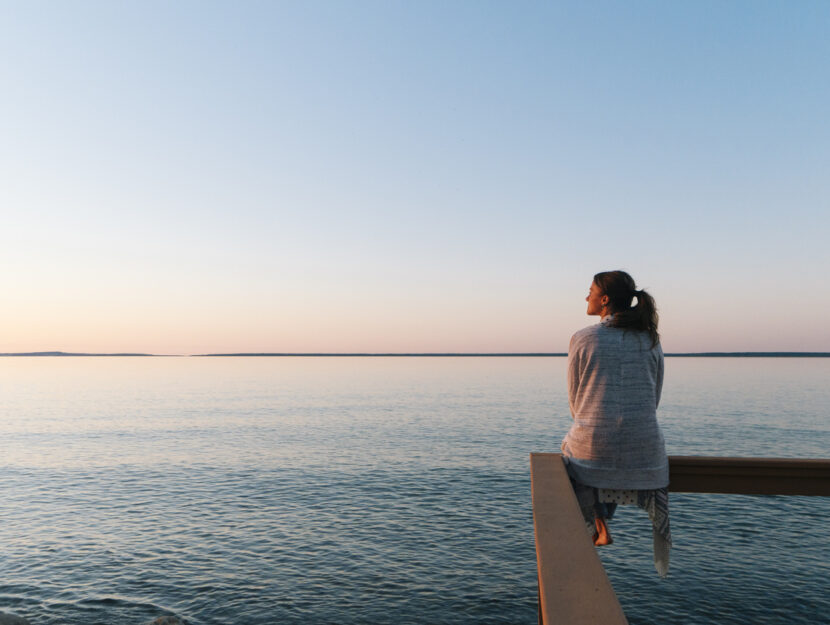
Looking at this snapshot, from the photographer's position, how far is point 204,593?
46.9 ft

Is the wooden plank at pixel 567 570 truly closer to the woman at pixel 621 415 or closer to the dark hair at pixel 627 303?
the woman at pixel 621 415

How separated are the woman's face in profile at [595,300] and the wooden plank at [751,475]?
3.62 ft

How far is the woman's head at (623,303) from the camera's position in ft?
12.7

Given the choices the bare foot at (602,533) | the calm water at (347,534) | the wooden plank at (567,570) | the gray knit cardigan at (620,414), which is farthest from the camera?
the calm water at (347,534)

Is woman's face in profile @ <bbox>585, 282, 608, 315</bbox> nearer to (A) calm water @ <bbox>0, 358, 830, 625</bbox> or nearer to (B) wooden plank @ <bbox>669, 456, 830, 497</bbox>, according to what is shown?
(B) wooden plank @ <bbox>669, 456, 830, 497</bbox>

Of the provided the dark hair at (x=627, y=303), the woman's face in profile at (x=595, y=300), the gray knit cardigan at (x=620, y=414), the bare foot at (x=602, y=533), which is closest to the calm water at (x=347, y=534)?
the bare foot at (x=602, y=533)

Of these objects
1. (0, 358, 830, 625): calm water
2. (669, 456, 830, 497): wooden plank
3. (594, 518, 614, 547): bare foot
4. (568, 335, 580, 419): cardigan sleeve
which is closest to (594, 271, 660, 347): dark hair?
(568, 335, 580, 419): cardigan sleeve

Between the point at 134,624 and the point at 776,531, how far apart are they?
1855 centimetres

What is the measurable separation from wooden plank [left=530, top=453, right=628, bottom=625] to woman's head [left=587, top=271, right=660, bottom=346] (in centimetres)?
123

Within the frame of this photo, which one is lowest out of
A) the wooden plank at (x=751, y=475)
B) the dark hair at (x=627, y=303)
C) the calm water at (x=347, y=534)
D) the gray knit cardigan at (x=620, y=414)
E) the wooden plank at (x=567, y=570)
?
the calm water at (x=347, y=534)

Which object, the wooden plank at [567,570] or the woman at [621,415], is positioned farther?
the woman at [621,415]

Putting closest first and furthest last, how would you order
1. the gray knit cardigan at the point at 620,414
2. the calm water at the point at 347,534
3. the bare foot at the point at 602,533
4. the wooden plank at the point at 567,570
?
1. the wooden plank at the point at 567,570
2. the gray knit cardigan at the point at 620,414
3. the bare foot at the point at 602,533
4. the calm water at the point at 347,534

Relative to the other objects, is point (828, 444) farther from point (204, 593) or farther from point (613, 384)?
point (613, 384)

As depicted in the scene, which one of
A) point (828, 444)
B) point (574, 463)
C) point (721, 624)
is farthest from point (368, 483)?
point (828, 444)
